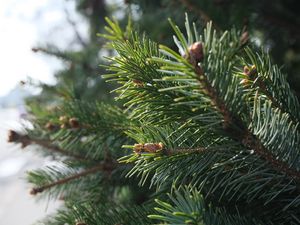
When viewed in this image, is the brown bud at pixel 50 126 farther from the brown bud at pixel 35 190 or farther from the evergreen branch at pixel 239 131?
the evergreen branch at pixel 239 131

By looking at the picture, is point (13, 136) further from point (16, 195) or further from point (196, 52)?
point (16, 195)

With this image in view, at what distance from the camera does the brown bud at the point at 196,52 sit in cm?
24

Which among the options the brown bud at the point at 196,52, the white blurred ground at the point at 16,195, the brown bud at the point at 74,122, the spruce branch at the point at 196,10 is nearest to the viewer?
the brown bud at the point at 196,52

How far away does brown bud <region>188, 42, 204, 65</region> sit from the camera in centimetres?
24

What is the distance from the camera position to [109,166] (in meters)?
0.57

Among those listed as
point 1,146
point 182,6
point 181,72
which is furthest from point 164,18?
point 1,146

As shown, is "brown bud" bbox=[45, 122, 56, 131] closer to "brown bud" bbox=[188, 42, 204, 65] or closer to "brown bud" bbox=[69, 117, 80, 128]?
"brown bud" bbox=[69, 117, 80, 128]

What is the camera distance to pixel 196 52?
0.77 feet

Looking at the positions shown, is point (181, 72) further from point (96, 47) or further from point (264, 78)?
point (96, 47)

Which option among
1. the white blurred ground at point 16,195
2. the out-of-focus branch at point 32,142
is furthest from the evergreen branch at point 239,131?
the white blurred ground at point 16,195

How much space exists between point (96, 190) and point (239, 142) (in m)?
0.35

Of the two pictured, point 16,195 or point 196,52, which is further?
point 16,195

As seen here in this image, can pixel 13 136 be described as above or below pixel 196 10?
below

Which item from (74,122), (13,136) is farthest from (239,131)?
(13,136)
